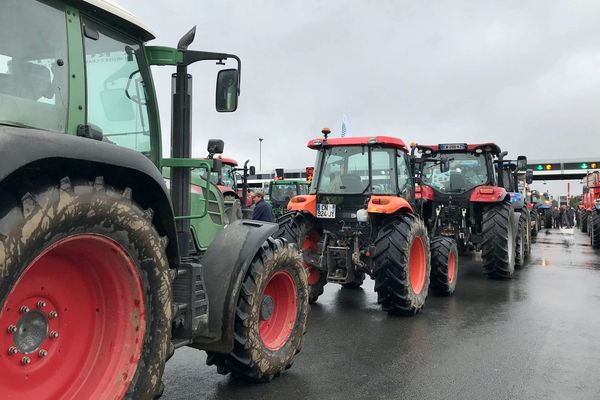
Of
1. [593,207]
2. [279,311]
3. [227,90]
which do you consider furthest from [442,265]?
[593,207]

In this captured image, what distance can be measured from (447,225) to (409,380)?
619 centimetres

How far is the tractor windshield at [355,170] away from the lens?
7.11m

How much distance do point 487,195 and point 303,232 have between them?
4.01m

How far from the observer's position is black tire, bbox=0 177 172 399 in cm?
195

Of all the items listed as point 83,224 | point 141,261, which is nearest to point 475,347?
point 141,261

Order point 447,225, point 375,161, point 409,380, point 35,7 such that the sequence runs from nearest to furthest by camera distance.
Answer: point 35,7 < point 409,380 < point 375,161 < point 447,225

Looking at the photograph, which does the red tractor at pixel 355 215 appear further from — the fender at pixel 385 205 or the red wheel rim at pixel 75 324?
the red wheel rim at pixel 75 324

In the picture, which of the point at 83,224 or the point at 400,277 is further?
the point at 400,277

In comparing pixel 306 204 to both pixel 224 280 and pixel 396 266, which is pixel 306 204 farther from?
pixel 224 280

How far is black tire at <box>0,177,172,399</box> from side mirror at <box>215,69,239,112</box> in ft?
3.50

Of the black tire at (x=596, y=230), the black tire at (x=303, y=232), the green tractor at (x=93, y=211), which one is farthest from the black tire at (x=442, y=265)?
the black tire at (x=596, y=230)

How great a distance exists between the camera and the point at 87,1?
2.59 m

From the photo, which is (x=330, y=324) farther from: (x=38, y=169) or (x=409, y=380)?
(x=38, y=169)

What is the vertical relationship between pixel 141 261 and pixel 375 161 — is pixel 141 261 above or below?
below
